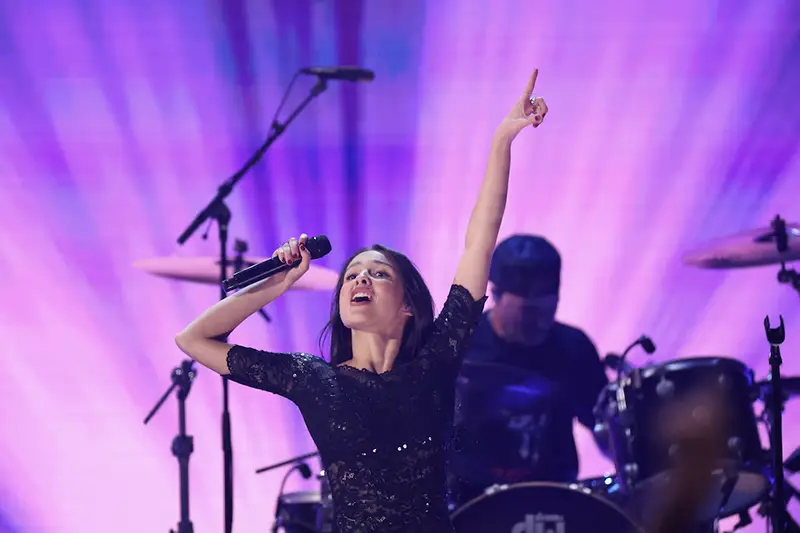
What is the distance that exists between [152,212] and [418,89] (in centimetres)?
152

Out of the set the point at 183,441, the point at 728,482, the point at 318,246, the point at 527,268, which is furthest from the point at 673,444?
the point at 183,441

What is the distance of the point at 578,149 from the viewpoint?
4.62 metres

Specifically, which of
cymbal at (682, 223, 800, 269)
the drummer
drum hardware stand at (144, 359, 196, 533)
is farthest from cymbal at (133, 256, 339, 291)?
cymbal at (682, 223, 800, 269)

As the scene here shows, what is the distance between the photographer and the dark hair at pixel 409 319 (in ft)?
7.84

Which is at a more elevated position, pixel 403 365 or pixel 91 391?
pixel 403 365

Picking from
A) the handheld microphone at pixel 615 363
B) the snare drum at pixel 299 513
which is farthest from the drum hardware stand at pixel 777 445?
the snare drum at pixel 299 513

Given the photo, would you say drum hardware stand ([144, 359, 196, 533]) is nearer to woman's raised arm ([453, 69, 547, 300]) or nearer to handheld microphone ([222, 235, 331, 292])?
handheld microphone ([222, 235, 331, 292])

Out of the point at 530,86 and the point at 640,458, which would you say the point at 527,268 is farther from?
the point at 530,86

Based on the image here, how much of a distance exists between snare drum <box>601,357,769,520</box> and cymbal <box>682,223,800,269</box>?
594mm

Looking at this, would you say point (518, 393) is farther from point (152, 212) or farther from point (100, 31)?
point (100, 31)

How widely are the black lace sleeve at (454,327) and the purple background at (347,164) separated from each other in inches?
91.1

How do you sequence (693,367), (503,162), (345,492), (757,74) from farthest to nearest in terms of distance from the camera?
(757,74) < (693,367) < (503,162) < (345,492)

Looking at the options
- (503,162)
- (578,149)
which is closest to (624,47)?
(578,149)

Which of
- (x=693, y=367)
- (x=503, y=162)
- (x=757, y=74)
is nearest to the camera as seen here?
(x=503, y=162)
